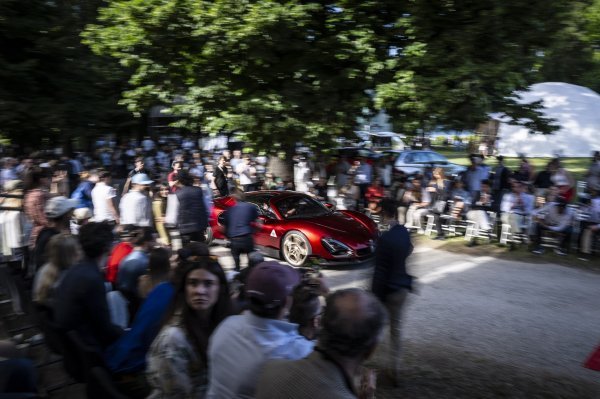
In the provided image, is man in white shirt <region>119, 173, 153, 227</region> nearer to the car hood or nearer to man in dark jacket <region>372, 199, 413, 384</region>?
the car hood

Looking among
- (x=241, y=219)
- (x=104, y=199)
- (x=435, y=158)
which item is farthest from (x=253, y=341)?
(x=435, y=158)

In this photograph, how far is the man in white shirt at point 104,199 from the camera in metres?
10.1

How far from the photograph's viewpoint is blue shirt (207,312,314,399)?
251cm

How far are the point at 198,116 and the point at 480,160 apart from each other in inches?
289

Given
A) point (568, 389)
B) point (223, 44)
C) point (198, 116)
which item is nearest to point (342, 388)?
point (568, 389)

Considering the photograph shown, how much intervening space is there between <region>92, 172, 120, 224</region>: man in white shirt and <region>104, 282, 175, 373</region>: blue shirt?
669 cm

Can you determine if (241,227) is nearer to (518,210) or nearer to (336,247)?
(336,247)

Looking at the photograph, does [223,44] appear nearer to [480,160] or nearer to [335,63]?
[335,63]

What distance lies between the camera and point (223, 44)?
12031 millimetres

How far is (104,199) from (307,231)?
3.80 m

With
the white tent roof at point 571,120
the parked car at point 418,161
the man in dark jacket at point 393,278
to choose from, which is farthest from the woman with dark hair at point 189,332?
the white tent roof at point 571,120

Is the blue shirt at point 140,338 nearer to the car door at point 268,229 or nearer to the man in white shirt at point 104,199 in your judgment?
the man in white shirt at point 104,199

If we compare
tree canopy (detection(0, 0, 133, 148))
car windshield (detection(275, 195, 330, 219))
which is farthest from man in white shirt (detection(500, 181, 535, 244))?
tree canopy (detection(0, 0, 133, 148))

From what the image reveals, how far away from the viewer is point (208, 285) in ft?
10.4
